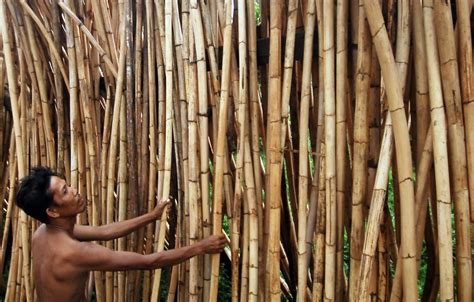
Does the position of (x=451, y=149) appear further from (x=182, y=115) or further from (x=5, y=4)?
(x=5, y=4)

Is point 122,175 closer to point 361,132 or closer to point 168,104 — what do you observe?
point 168,104

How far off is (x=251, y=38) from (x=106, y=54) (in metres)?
0.68

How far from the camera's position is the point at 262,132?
1.53 meters

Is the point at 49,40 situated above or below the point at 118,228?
above

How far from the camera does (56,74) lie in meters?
2.03

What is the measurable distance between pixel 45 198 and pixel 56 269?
0.70ft

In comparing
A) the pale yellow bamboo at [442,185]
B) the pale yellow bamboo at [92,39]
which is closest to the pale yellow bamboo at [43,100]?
the pale yellow bamboo at [92,39]

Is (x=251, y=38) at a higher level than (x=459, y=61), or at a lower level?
higher

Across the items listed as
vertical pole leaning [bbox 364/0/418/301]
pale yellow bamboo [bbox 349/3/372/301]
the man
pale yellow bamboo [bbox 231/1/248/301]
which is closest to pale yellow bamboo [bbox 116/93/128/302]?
the man

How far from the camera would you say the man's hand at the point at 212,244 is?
1.45 m

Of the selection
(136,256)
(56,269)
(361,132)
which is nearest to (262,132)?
(361,132)

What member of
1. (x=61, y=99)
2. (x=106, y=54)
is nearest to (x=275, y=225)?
(x=106, y=54)

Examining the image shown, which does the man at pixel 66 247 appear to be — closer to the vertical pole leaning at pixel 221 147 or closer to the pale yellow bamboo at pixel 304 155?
the vertical pole leaning at pixel 221 147

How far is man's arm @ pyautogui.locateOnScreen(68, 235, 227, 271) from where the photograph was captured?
1431mm
